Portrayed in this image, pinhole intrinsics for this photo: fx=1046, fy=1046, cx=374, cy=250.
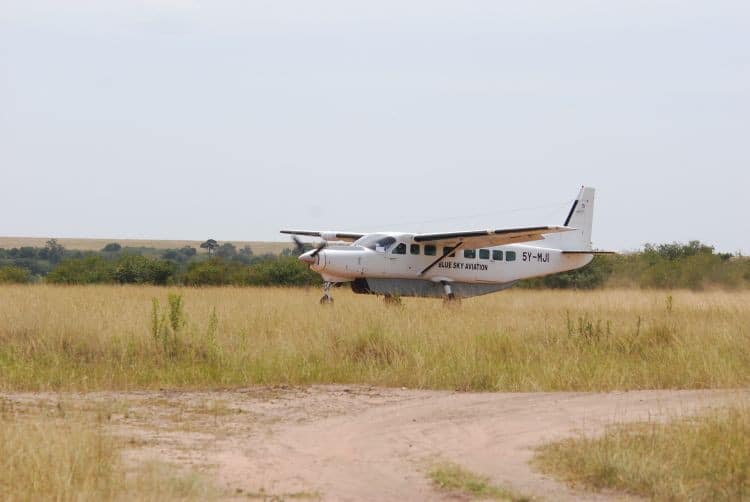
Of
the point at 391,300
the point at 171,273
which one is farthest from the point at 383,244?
the point at 171,273

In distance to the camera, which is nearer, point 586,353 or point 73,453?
point 73,453

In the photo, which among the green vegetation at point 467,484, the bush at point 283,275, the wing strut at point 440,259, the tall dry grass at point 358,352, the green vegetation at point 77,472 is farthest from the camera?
the bush at point 283,275

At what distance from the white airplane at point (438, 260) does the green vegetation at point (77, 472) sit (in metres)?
17.7

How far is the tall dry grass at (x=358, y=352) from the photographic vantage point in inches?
503

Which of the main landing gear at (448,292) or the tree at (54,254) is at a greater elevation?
the tree at (54,254)

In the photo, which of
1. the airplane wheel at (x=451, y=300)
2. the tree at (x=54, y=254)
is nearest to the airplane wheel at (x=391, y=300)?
the airplane wheel at (x=451, y=300)

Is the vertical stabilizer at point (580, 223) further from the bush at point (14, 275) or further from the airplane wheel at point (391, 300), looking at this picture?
the bush at point (14, 275)

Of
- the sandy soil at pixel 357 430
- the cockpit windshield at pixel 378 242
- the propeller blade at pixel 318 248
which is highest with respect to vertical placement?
the cockpit windshield at pixel 378 242

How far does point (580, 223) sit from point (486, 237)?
20.5 ft

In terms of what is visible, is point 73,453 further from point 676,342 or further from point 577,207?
point 577,207

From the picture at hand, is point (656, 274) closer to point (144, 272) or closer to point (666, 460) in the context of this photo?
point (144, 272)

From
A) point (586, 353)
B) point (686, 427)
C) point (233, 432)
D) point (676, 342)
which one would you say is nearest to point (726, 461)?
point (686, 427)

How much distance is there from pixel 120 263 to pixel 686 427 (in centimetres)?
3879

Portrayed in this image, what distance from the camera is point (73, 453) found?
290 inches
